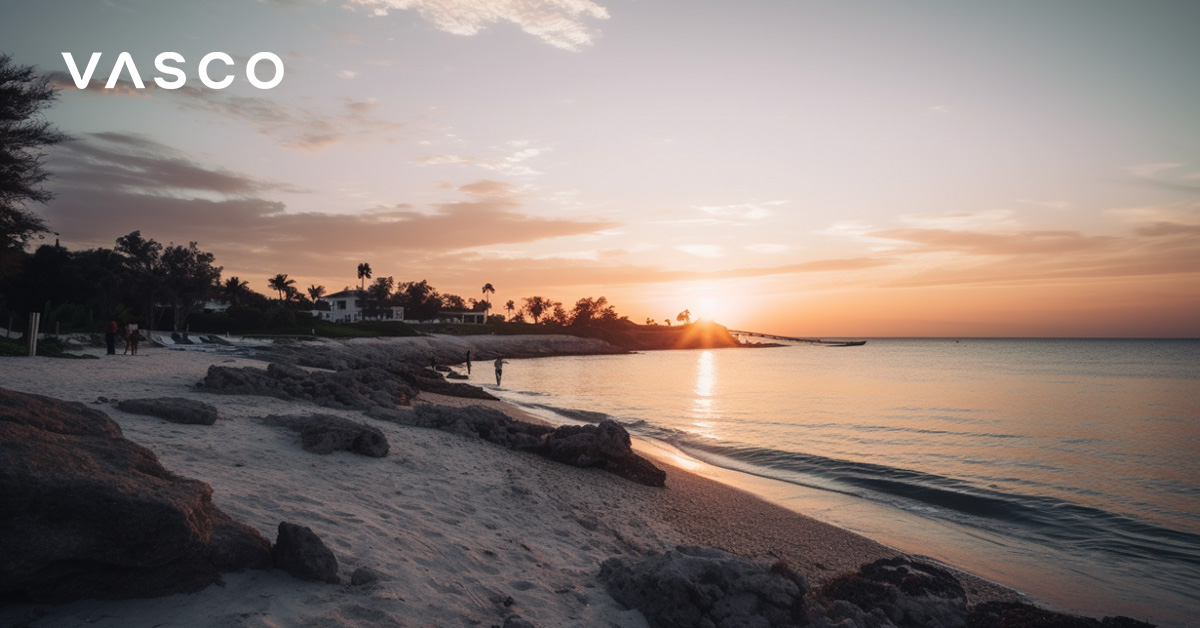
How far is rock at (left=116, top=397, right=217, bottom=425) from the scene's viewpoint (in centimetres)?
1079

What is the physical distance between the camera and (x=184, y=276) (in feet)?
206

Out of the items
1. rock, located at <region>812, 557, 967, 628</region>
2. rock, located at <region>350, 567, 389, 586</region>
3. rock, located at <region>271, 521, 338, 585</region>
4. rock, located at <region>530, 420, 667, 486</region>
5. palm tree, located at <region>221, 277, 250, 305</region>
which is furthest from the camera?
palm tree, located at <region>221, 277, 250, 305</region>

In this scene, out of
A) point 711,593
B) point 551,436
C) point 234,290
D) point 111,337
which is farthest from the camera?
point 234,290

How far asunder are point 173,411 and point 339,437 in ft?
9.81

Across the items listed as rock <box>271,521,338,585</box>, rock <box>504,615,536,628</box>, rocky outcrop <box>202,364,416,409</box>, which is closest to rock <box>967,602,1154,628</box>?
rock <box>504,615,536,628</box>

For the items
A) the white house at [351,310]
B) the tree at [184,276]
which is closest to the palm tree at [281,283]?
the white house at [351,310]

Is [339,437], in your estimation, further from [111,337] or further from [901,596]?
[111,337]

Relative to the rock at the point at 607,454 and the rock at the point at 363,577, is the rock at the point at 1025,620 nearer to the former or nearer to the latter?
the rock at the point at 363,577

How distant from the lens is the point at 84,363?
22.9 metres

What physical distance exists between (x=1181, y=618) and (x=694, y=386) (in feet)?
145

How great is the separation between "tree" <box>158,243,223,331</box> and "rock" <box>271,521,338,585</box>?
70.1m

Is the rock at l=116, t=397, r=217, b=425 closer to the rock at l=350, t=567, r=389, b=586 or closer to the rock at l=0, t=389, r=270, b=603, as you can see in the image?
the rock at l=0, t=389, r=270, b=603

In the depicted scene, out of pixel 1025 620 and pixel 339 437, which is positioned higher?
pixel 339 437

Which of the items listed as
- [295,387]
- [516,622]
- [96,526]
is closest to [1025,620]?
[516,622]
